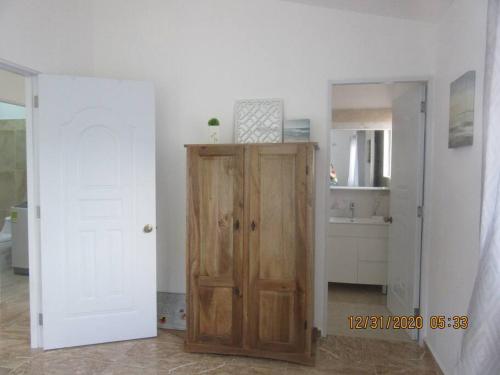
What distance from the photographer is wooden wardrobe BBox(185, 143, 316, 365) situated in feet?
8.03

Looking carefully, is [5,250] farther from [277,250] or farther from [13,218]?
[277,250]

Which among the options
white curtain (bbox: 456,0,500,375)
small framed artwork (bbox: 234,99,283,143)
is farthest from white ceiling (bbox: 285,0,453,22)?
white curtain (bbox: 456,0,500,375)

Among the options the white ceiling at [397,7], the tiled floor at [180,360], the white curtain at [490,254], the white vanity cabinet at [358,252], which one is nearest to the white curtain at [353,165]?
the white vanity cabinet at [358,252]

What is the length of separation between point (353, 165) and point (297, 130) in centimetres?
175

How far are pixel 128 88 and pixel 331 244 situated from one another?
269cm

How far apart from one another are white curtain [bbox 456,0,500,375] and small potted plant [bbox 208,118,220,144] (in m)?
1.87

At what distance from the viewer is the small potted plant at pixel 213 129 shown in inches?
111

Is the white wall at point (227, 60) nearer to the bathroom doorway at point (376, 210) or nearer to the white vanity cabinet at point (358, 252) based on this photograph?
the bathroom doorway at point (376, 210)

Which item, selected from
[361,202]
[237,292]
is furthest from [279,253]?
[361,202]

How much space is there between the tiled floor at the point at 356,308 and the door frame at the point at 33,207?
242 centimetres

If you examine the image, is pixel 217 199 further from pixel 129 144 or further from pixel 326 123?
pixel 326 123

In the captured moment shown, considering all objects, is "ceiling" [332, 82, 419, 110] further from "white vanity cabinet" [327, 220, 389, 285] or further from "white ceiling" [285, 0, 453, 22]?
"white vanity cabinet" [327, 220, 389, 285]

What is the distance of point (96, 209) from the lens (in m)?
2.76

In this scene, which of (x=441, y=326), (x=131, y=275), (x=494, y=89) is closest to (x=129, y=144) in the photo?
(x=131, y=275)
